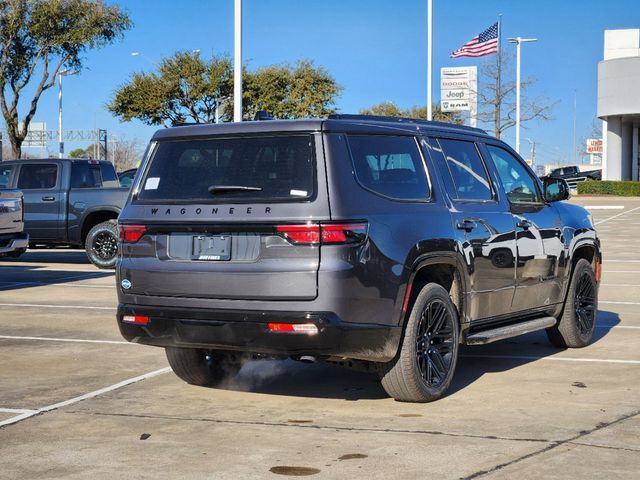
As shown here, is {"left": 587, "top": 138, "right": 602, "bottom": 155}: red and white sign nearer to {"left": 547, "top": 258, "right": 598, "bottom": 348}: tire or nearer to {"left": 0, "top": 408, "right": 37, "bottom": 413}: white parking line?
{"left": 547, "top": 258, "right": 598, "bottom": 348}: tire

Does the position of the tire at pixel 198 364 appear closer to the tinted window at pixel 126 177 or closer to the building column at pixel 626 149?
the tinted window at pixel 126 177

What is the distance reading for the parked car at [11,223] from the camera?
15.8 m

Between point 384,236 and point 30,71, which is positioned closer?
point 384,236

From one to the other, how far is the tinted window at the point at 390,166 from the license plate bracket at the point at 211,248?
0.94m

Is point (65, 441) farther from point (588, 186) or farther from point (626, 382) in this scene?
point (588, 186)

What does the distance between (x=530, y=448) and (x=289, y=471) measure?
1.38 meters

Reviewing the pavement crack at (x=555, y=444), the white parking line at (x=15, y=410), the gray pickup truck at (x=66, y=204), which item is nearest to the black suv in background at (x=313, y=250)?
the white parking line at (x=15, y=410)

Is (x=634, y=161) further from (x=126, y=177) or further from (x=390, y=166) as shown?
(x=390, y=166)

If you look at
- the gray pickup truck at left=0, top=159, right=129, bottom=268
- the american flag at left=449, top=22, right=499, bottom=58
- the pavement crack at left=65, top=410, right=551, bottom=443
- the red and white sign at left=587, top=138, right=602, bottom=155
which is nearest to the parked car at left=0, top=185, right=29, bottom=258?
the gray pickup truck at left=0, top=159, right=129, bottom=268

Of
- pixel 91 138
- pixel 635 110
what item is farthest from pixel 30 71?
pixel 91 138

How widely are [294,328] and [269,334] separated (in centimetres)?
17

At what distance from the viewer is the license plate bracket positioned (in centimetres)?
679

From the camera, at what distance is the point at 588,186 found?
60656 millimetres

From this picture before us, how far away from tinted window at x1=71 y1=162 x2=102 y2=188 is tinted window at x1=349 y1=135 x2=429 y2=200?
42.7 ft
